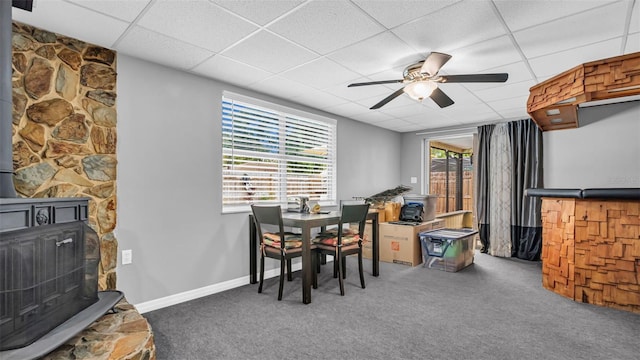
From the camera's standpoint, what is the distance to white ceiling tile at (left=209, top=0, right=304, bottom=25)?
1.84 meters

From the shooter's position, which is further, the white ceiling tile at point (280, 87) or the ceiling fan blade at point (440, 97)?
the white ceiling tile at point (280, 87)

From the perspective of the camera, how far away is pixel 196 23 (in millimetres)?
2078

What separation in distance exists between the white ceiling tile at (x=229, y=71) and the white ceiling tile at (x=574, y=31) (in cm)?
219

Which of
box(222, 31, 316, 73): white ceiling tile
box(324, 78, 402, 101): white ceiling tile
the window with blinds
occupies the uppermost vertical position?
box(222, 31, 316, 73): white ceiling tile

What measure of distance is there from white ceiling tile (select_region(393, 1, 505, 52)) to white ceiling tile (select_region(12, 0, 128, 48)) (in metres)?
2.00

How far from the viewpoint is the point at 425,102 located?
4000 mm

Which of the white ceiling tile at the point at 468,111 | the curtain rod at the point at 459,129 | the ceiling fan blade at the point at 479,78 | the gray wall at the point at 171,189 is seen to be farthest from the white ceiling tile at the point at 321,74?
the curtain rod at the point at 459,129

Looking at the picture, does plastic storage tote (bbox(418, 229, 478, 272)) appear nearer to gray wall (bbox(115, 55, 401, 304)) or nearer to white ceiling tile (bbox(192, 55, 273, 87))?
gray wall (bbox(115, 55, 401, 304))

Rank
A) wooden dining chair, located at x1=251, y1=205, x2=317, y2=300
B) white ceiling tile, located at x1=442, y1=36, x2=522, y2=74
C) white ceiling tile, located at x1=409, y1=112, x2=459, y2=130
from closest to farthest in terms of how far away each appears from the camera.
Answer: white ceiling tile, located at x1=442, y1=36, x2=522, y2=74
wooden dining chair, located at x1=251, y1=205, x2=317, y2=300
white ceiling tile, located at x1=409, y1=112, x2=459, y2=130

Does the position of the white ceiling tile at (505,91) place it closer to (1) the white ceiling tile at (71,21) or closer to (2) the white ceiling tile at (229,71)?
(2) the white ceiling tile at (229,71)

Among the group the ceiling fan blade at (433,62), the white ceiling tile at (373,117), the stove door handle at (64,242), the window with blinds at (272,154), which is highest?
the white ceiling tile at (373,117)

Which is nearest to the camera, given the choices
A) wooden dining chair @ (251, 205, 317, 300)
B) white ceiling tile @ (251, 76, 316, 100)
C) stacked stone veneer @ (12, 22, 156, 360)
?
stacked stone veneer @ (12, 22, 156, 360)

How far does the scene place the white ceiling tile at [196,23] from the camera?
1895 mm

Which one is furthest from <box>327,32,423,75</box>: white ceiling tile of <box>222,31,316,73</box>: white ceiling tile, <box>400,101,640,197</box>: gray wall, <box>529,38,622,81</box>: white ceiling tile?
<box>400,101,640,197</box>: gray wall
